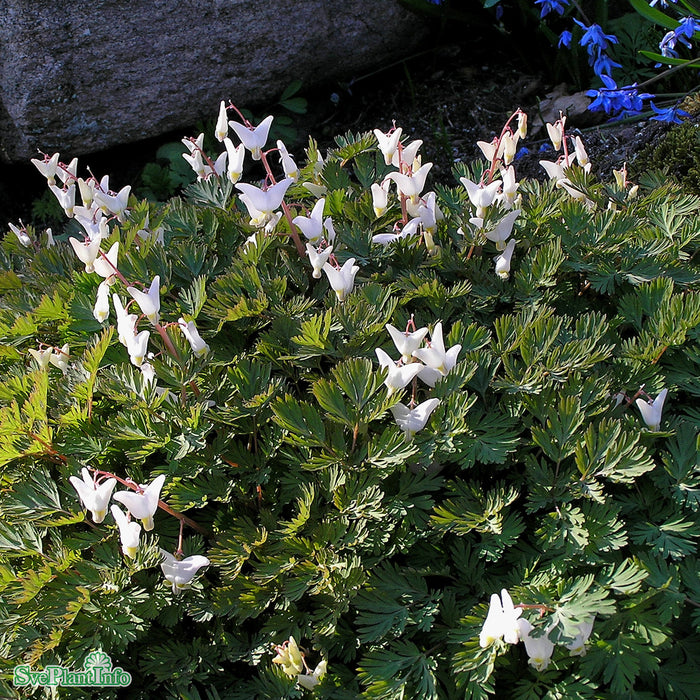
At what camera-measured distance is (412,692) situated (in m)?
1.90

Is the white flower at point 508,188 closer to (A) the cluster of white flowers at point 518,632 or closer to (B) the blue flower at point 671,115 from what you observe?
(A) the cluster of white flowers at point 518,632

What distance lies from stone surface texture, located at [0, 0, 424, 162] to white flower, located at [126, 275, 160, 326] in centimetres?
338

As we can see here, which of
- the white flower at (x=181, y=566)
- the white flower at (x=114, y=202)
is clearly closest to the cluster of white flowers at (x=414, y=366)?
the white flower at (x=181, y=566)

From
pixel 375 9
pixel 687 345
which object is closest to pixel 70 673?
pixel 687 345

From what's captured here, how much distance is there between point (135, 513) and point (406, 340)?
35.2 inches

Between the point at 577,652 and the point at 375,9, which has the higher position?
the point at 375,9

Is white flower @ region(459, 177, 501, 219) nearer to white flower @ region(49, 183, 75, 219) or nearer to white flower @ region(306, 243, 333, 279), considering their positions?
white flower @ region(306, 243, 333, 279)

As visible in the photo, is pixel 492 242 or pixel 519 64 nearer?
pixel 492 242

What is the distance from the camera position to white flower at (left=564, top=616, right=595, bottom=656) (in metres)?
1.77

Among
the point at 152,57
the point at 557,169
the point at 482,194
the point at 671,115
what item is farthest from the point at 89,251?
the point at 671,115

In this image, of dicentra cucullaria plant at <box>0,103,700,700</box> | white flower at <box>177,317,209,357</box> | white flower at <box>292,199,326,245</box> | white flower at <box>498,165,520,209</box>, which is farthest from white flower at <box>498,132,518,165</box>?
white flower at <box>177,317,209,357</box>

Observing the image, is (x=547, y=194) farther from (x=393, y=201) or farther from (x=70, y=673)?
(x=70, y=673)

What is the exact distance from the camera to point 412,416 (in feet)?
6.75

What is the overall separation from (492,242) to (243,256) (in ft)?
3.12
